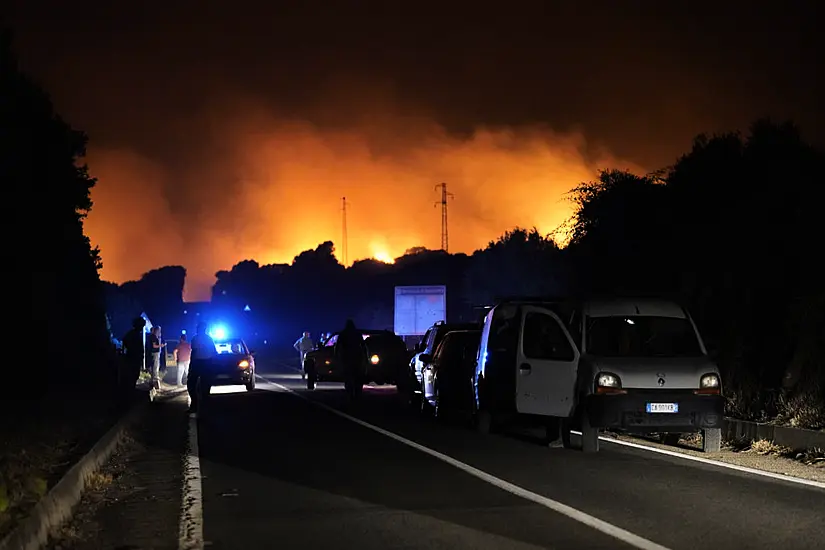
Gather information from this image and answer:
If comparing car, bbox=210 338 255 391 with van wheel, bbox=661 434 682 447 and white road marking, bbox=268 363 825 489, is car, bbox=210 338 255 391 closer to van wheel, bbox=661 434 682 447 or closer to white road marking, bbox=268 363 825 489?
white road marking, bbox=268 363 825 489

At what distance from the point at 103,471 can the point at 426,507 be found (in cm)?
499

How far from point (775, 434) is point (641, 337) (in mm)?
2623

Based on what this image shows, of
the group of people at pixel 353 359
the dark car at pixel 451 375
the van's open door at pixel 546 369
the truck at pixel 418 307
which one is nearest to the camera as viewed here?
the van's open door at pixel 546 369

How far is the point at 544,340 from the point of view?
55.9ft

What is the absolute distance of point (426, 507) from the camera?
1064 cm

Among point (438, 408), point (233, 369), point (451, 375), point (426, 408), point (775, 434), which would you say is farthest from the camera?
point (233, 369)

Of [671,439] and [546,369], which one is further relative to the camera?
[671,439]

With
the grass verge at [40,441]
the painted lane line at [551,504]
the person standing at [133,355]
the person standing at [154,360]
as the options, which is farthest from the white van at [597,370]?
the person standing at [154,360]

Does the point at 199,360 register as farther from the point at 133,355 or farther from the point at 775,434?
the point at 775,434

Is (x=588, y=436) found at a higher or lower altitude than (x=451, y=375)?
lower

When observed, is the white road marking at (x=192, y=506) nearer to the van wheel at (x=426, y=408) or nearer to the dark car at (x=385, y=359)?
the van wheel at (x=426, y=408)

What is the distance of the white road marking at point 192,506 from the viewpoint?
29.8ft

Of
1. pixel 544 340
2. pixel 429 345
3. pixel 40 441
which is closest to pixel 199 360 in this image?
pixel 429 345

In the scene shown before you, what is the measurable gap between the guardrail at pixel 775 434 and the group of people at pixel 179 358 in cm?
1056
